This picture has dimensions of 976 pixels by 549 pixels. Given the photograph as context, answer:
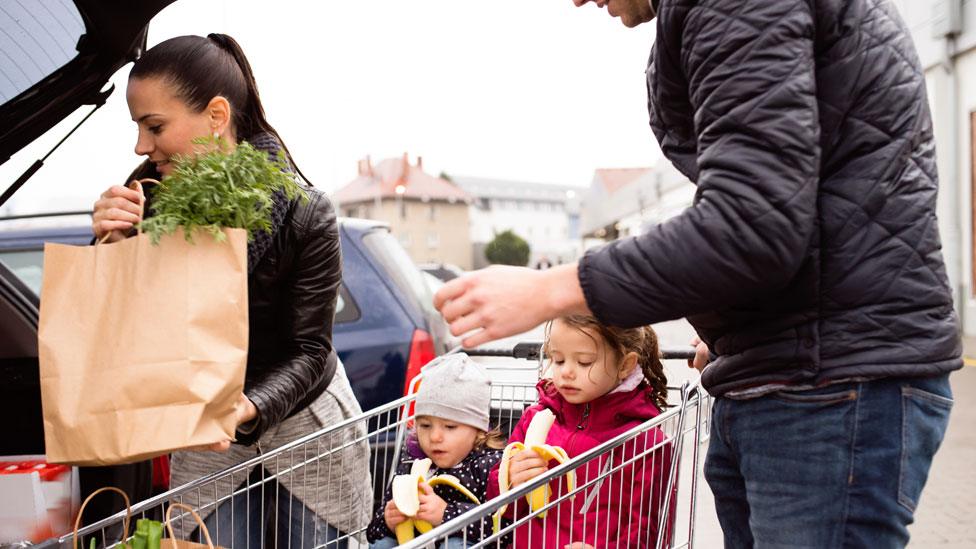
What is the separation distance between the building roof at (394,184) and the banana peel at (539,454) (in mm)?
84016

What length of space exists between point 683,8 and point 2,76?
223cm

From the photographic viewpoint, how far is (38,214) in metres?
5.10

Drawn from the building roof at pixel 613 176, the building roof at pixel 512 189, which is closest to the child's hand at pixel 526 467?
the building roof at pixel 613 176

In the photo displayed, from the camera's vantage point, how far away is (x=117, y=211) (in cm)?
198

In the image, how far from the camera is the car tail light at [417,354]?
4.55m

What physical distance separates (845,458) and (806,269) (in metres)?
0.32

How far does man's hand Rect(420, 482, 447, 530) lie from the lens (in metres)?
2.56

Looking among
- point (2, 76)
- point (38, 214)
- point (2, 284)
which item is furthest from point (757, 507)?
point (38, 214)

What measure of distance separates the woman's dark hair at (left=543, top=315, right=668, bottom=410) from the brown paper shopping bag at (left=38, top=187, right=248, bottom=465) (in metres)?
1.08

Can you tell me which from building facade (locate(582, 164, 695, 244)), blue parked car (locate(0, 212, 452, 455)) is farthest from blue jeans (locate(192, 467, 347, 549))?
building facade (locate(582, 164, 695, 244))

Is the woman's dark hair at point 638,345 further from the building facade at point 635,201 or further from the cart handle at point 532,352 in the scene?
the building facade at point 635,201

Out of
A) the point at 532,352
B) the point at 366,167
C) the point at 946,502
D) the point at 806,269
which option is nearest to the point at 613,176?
the point at 366,167

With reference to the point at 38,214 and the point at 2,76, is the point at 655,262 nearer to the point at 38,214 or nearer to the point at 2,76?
the point at 2,76

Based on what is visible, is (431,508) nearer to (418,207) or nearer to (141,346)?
(141,346)
